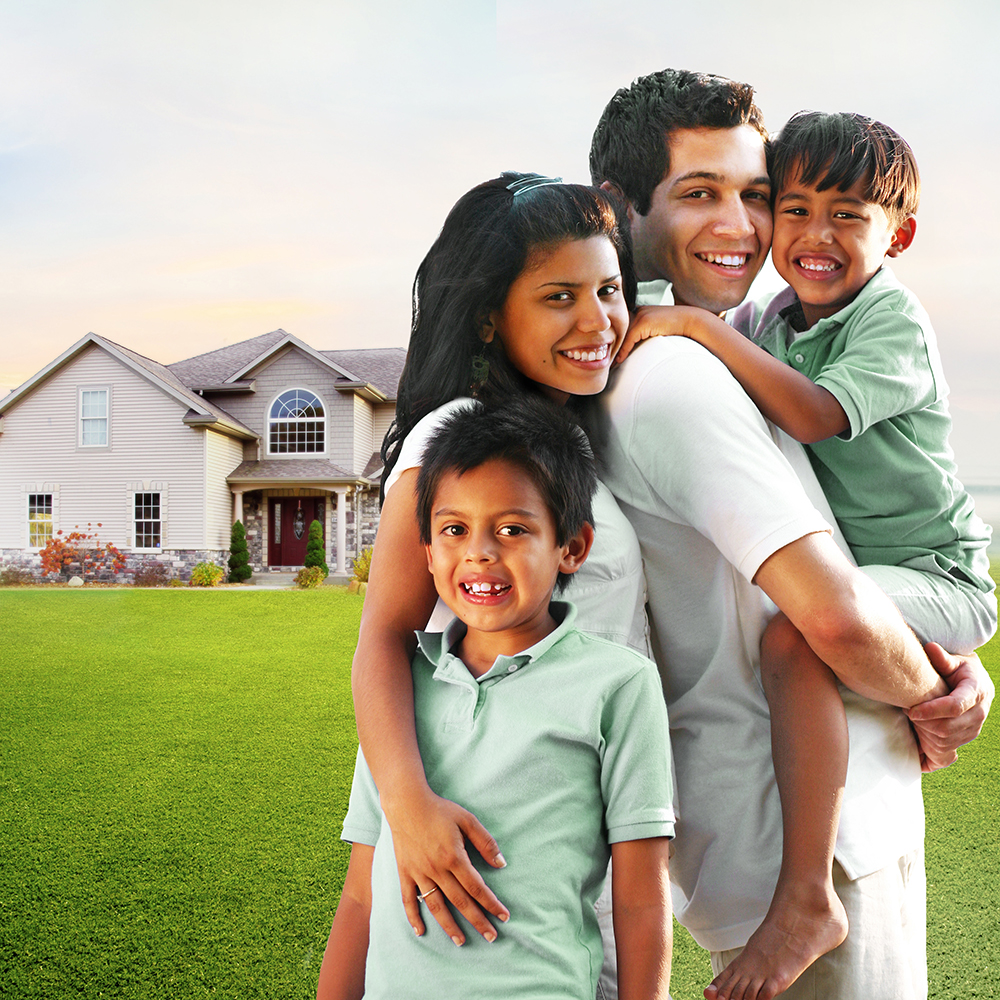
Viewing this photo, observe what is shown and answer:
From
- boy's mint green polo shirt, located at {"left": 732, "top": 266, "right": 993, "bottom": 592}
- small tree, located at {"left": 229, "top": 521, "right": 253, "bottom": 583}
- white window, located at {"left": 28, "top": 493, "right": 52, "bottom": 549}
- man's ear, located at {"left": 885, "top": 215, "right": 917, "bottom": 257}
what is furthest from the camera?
white window, located at {"left": 28, "top": 493, "right": 52, "bottom": 549}

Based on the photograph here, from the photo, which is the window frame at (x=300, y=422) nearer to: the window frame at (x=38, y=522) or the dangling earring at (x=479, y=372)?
the window frame at (x=38, y=522)

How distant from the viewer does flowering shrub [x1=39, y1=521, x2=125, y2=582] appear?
1352cm

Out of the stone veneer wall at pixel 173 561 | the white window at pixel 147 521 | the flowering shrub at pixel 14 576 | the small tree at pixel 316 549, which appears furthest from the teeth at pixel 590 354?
the flowering shrub at pixel 14 576

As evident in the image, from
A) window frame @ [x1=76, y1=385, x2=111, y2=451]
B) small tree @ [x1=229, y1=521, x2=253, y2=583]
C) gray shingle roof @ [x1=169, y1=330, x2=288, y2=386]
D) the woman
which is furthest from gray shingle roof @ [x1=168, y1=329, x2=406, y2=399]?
the woman

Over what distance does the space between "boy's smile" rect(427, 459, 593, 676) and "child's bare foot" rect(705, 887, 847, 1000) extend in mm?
496

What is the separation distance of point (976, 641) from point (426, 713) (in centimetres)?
88

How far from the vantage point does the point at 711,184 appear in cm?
141

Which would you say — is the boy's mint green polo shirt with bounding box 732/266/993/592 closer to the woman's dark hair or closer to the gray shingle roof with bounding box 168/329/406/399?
the woman's dark hair

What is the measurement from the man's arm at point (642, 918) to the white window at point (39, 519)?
15122 mm

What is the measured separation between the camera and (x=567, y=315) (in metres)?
1.21

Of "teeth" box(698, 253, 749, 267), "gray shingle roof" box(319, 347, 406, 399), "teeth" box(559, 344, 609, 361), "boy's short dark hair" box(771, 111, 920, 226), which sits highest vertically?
"gray shingle roof" box(319, 347, 406, 399)

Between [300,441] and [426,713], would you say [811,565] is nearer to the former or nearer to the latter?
[426,713]

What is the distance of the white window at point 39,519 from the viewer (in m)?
14.3

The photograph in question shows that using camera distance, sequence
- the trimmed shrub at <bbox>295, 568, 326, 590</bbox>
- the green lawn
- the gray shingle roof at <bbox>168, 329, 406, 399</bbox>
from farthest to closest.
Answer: the gray shingle roof at <bbox>168, 329, 406, 399</bbox>, the trimmed shrub at <bbox>295, 568, 326, 590</bbox>, the green lawn
